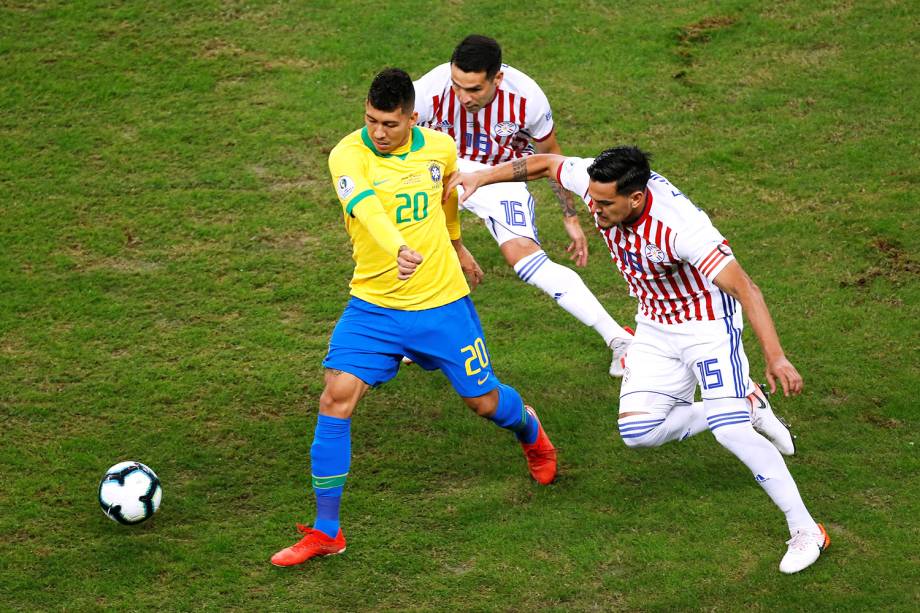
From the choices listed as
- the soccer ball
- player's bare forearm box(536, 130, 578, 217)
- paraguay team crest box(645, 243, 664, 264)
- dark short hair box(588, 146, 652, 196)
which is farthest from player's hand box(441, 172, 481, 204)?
the soccer ball

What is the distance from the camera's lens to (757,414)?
23.0 feet

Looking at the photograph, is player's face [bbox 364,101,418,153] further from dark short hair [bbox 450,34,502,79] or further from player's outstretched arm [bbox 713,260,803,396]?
player's outstretched arm [bbox 713,260,803,396]

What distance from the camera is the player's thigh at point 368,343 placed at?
6473mm

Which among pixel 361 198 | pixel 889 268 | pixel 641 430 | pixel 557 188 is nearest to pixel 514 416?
pixel 641 430

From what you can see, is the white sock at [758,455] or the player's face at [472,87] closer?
the white sock at [758,455]

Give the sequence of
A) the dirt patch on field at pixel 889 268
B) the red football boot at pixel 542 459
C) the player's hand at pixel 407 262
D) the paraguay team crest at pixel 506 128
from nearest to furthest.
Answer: the player's hand at pixel 407 262
the red football boot at pixel 542 459
the paraguay team crest at pixel 506 128
the dirt patch on field at pixel 889 268

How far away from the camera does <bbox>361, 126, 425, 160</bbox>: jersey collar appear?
663cm

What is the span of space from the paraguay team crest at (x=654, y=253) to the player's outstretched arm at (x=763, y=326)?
41cm

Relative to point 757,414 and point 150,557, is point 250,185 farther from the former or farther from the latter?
point 757,414

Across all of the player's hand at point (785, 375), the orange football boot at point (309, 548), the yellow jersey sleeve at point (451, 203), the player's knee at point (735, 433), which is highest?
the yellow jersey sleeve at point (451, 203)

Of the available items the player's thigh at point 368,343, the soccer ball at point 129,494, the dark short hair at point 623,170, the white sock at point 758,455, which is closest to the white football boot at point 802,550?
the white sock at point 758,455

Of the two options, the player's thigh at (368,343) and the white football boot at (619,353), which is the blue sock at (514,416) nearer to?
the player's thigh at (368,343)

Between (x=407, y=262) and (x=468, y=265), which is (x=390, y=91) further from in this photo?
(x=468, y=265)

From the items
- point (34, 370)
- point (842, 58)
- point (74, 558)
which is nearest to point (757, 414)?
point (74, 558)
